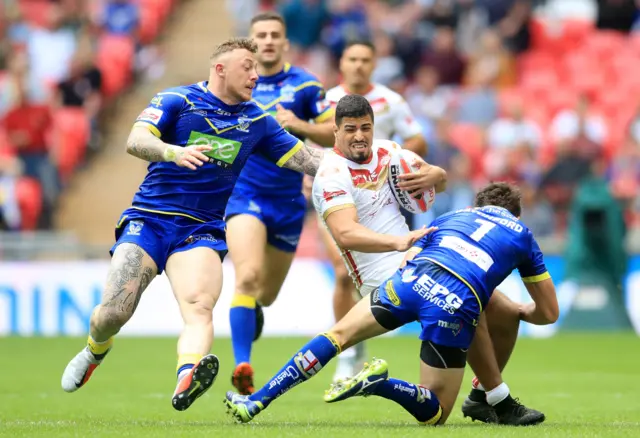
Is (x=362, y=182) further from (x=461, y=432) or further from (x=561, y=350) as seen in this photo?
(x=561, y=350)

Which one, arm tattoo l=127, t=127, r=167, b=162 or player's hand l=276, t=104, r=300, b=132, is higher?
arm tattoo l=127, t=127, r=167, b=162

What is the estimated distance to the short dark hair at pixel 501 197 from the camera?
8079 millimetres

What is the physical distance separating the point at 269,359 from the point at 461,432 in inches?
262

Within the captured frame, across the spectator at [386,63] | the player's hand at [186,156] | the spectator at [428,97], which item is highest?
the player's hand at [186,156]

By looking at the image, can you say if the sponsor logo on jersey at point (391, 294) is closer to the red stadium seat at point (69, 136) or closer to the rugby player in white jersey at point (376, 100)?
the rugby player in white jersey at point (376, 100)

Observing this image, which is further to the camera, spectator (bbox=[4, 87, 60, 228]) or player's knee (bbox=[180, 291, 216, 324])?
spectator (bbox=[4, 87, 60, 228])

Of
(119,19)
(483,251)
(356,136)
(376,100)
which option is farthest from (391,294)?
(119,19)

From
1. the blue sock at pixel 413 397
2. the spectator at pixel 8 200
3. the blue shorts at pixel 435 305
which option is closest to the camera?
the blue sock at pixel 413 397

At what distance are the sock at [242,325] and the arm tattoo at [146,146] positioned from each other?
8.07 feet

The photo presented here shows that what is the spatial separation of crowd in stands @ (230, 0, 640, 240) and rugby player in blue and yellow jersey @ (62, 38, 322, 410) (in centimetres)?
989

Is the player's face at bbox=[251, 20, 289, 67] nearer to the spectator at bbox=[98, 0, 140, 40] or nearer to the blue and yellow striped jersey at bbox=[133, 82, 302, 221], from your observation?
the blue and yellow striped jersey at bbox=[133, 82, 302, 221]

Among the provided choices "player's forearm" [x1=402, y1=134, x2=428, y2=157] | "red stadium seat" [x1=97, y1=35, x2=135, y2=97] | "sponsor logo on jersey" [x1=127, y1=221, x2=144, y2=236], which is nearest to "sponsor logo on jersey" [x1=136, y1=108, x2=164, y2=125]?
"sponsor logo on jersey" [x1=127, y1=221, x2=144, y2=236]

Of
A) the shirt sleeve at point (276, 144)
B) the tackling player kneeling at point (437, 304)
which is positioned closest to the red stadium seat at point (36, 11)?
the shirt sleeve at point (276, 144)

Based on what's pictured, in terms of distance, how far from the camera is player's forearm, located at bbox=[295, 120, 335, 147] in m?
10.3
